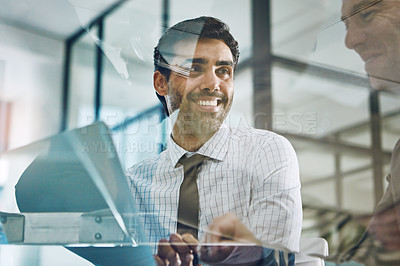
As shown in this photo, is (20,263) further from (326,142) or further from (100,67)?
(326,142)

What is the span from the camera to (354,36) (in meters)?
0.94

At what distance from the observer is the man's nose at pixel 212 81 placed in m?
0.81

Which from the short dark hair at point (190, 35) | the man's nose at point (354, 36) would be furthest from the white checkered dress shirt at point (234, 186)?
the man's nose at point (354, 36)

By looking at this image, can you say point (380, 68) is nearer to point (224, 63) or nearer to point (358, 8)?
point (358, 8)

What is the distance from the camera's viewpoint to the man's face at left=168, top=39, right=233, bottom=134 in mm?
814

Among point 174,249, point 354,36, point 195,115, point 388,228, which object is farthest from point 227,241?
point 354,36

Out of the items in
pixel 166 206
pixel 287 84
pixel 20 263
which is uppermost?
pixel 287 84

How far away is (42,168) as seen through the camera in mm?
782

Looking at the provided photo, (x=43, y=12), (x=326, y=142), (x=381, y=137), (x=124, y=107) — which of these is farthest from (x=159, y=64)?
(x=381, y=137)

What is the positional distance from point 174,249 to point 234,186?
0.15 metres

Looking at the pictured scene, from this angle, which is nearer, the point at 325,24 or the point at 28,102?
the point at 28,102

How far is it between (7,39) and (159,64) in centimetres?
27

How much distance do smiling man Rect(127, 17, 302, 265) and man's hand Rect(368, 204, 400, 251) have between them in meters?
0.20

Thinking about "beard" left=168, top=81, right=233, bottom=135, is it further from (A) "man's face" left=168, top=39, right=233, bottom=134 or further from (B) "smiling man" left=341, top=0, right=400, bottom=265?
(B) "smiling man" left=341, top=0, right=400, bottom=265
